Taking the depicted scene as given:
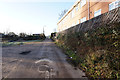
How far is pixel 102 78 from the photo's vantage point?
307cm

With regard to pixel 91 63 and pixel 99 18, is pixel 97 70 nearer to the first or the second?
pixel 91 63

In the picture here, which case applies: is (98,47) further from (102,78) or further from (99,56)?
(102,78)

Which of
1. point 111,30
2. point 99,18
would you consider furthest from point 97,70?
point 99,18

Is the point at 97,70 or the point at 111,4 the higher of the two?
the point at 111,4

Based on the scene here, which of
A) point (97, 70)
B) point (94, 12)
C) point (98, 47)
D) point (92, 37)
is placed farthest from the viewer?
point (94, 12)

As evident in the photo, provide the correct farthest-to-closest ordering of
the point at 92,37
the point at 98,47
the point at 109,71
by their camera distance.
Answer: the point at 92,37 < the point at 98,47 < the point at 109,71

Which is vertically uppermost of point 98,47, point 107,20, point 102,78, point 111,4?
point 111,4

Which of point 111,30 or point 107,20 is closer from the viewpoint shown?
point 111,30

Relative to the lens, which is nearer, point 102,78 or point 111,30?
point 102,78

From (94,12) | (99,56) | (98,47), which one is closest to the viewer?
(99,56)

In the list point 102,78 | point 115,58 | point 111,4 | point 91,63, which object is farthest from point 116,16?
point 111,4

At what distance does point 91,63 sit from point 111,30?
2032 mm

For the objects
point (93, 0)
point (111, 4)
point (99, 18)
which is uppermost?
point (93, 0)

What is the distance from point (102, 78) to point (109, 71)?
0.42 meters
